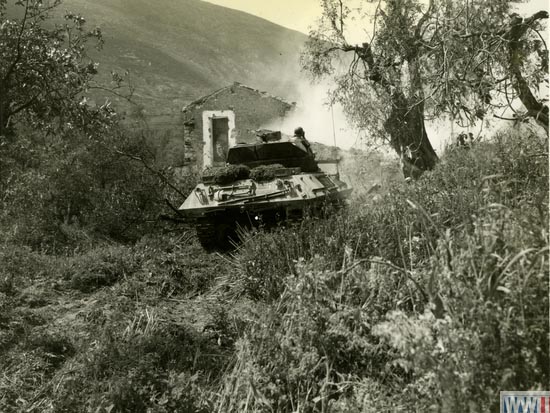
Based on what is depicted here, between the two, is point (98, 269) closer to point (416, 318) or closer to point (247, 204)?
point (247, 204)

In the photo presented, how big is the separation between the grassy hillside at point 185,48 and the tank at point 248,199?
21999mm

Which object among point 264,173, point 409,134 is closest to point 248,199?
point 264,173

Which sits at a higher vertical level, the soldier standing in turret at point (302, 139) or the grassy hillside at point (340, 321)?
the soldier standing in turret at point (302, 139)

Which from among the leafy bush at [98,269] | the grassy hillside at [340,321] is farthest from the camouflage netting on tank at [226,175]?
the grassy hillside at [340,321]

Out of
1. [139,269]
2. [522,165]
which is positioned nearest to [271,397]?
→ [522,165]

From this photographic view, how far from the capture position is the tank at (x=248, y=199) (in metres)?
9.40

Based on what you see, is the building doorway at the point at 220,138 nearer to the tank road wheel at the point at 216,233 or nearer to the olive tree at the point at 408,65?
the olive tree at the point at 408,65

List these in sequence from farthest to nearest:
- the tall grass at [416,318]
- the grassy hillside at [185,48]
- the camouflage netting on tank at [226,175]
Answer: the grassy hillside at [185,48] → the camouflage netting on tank at [226,175] → the tall grass at [416,318]

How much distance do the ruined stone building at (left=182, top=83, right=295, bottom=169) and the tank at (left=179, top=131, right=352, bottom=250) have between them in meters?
12.6

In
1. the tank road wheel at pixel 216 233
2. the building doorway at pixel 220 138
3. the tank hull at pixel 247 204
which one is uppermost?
the building doorway at pixel 220 138

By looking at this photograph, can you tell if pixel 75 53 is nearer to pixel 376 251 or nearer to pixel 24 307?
pixel 24 307

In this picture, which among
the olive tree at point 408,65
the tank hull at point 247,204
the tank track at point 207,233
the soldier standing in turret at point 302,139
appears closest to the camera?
the olive tree at point 408,65

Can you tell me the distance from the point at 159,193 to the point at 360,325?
9984mm

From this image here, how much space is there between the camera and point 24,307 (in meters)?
7.16
